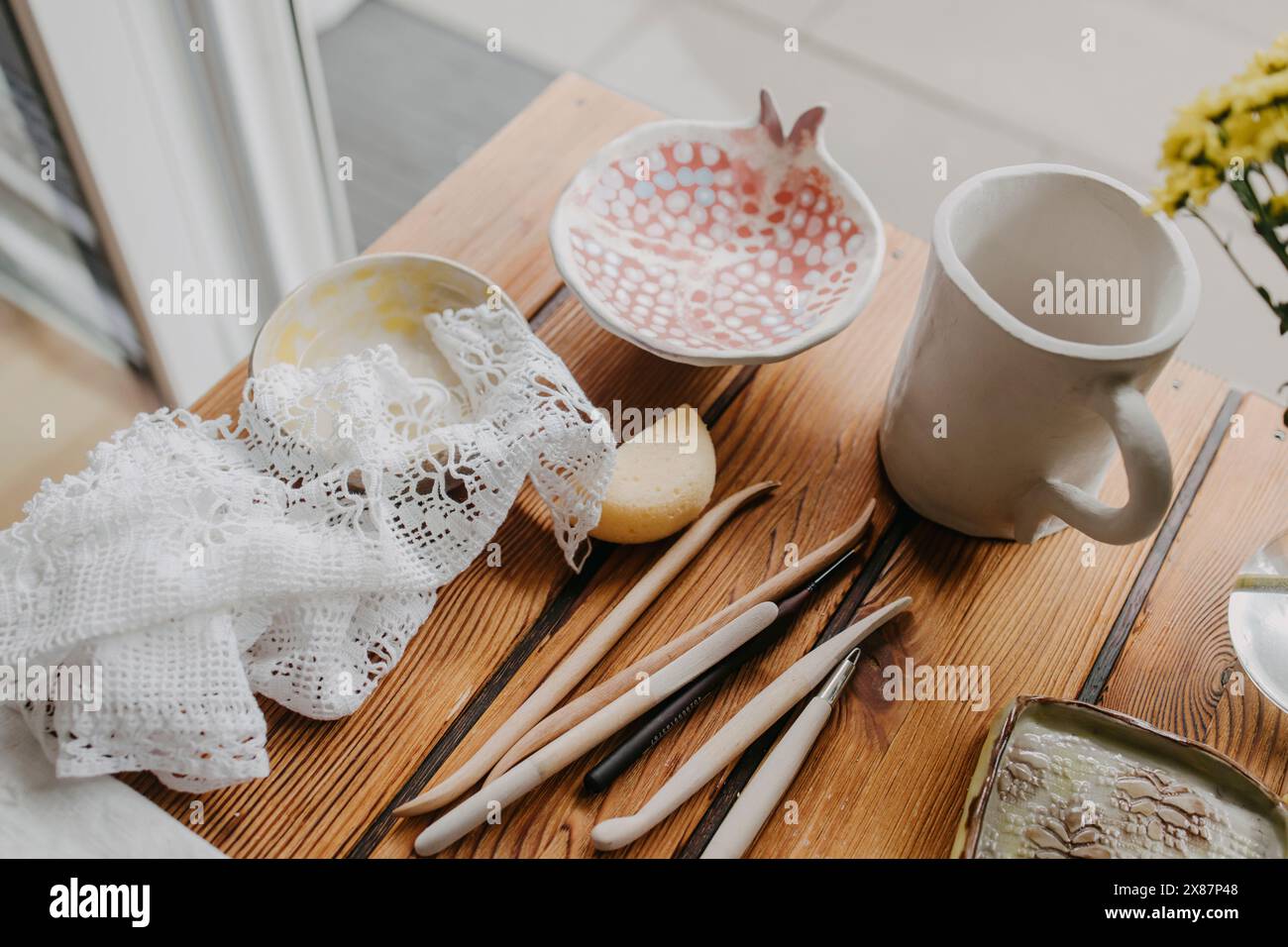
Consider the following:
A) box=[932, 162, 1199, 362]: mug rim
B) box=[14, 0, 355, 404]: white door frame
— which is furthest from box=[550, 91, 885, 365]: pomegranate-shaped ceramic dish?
box=[14, 0, 355, 404]: white door frame

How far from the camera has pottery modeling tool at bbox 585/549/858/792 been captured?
0.51m

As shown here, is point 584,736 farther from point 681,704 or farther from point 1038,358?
point 1038,358

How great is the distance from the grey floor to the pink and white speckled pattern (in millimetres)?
812

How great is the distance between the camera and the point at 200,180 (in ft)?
3.38

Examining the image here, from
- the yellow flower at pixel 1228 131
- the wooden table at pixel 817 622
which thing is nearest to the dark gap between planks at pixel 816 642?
the wooden table at pixel 817 622

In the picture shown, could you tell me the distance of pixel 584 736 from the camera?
507 millimetres

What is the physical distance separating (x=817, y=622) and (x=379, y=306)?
326 mm

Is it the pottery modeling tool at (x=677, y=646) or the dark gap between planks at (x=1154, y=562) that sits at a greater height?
the pottery modeling tool at (x=677, y=646)

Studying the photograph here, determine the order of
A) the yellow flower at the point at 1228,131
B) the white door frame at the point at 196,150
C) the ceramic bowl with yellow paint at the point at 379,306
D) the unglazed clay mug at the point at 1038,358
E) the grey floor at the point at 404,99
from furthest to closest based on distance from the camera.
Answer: the grey floor at the point at 404,99 < the white door frame at the point at 196,150 < the ceramic bowl with yellow paint at the point at 379,306 < the unglazed clay mug at the point at 1038,358 < the yellow flower at the point at 1228,131

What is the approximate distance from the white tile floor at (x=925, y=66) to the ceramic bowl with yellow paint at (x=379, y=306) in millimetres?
993

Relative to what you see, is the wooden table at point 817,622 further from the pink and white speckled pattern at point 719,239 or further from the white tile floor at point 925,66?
the white tile floor at point 925,66

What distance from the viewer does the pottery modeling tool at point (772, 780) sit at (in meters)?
0.49
